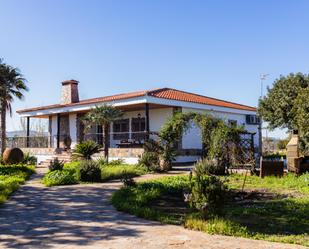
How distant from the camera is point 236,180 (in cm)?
1366

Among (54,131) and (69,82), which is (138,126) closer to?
(69,82)

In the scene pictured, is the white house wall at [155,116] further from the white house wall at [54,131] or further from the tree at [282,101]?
the tree at [282,101]

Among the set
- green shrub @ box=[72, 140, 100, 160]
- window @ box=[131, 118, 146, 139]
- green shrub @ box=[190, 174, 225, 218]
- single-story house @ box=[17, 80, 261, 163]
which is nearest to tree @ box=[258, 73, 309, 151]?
single-story house @ box=[17, 80, 261, 163]

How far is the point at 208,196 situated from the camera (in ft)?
22.3

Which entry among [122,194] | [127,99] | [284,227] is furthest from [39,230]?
[127,99]

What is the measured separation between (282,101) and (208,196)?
66.8ft

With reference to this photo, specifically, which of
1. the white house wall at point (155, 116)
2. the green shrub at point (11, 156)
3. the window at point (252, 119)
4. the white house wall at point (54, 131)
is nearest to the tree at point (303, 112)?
the white house wall at point (155, 116)

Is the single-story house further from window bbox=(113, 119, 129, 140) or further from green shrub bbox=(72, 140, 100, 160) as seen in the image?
green shrub bbox=(72, 140, 100, 160)

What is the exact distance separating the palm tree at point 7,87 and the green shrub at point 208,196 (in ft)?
66.1

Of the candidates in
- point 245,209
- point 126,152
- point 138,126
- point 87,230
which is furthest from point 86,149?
point 87,230

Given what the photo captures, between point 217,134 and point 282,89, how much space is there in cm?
1180

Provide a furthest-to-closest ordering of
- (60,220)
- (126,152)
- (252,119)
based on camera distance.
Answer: (252,119) → (126,152) → (60,220)

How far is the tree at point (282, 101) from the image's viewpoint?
25.1 m

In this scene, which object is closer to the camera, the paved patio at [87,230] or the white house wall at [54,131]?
the paved patio at [87,230]
